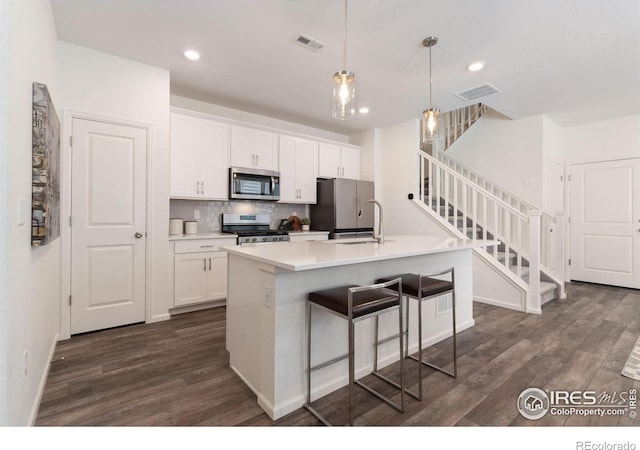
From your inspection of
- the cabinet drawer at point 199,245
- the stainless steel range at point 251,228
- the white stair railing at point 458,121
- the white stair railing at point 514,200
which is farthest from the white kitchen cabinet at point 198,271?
the white stair railing at point 458,121

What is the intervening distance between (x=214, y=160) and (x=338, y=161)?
7.04 ft

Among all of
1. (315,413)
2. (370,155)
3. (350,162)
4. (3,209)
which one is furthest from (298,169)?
(3,209)

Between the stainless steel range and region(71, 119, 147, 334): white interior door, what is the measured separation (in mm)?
1152

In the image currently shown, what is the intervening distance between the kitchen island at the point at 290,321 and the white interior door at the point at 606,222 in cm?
430

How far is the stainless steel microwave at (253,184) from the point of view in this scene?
4.05 m

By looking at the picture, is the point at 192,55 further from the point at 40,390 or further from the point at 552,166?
the point at 552,166

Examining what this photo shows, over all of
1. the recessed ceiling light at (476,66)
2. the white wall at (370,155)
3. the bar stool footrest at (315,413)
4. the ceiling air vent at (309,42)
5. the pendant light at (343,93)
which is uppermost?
the recessed ceiling light at (476,66)

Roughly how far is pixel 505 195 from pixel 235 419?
16.9 ft

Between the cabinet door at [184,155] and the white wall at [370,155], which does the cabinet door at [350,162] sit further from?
the cabinet door at [184,155]

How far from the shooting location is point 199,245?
355cm

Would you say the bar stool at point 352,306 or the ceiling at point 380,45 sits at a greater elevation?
the ceiling at point 380,45

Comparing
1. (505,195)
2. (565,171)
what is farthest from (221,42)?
(565,171)

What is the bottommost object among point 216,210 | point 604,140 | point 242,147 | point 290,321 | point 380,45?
point 290,321

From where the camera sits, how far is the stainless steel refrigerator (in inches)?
189
